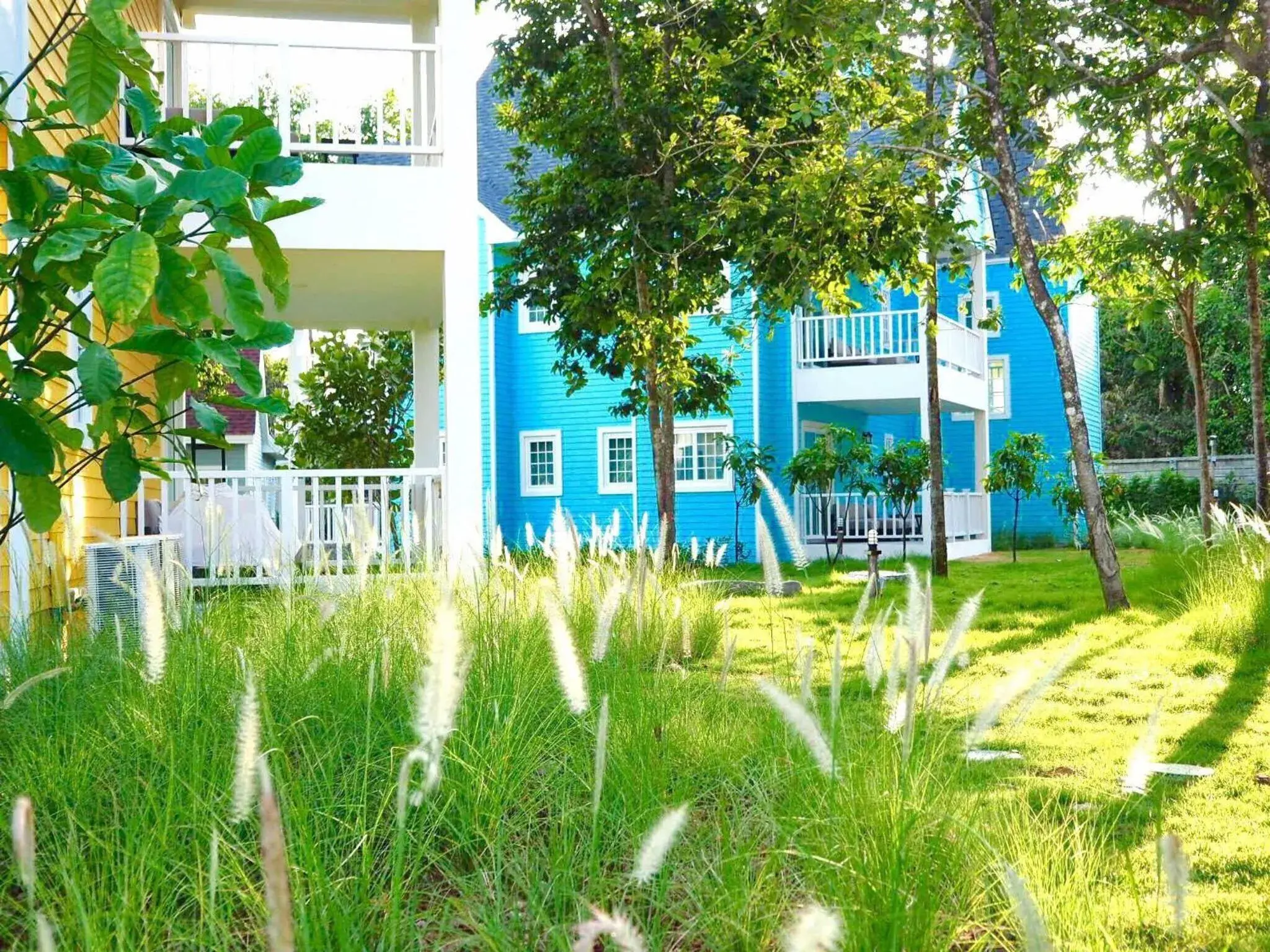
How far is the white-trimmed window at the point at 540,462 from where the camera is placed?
2042 cm

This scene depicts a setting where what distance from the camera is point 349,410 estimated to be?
1638 cm

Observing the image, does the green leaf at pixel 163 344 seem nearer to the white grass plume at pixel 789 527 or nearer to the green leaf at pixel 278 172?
the green leaf at pixel 278 172

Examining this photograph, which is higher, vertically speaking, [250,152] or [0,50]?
[0,50]

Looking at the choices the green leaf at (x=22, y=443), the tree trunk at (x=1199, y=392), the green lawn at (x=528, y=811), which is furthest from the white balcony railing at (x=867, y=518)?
the green leaf at (x=22, y=443)

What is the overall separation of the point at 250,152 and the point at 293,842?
1378 millimetres

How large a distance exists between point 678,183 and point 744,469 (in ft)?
20.2

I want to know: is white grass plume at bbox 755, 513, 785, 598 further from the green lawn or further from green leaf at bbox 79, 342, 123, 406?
green leaf at bbox 79, 342, 123, 406

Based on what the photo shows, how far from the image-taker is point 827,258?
9984 millimetres

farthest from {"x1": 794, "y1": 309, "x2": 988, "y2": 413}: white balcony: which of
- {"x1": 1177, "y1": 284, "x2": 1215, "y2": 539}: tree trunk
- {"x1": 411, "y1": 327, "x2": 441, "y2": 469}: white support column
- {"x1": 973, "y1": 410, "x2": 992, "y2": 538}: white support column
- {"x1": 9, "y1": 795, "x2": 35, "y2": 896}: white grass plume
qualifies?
{"x1": 9, "y1": 795, "x2": 35, "y2": 896}: white grass plume

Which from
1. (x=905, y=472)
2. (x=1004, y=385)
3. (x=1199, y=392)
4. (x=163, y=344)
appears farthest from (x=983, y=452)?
(x=163, y=344)

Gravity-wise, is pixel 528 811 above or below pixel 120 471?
below

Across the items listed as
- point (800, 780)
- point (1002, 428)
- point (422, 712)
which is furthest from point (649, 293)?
point (1002, 428)

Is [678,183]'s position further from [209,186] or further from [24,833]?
[24,833]

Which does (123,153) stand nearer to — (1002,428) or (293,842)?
(293,842)
